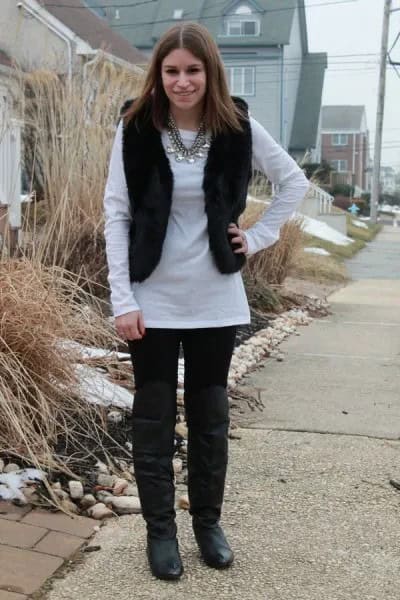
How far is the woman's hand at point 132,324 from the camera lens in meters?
2.66

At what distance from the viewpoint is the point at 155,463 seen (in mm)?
2781

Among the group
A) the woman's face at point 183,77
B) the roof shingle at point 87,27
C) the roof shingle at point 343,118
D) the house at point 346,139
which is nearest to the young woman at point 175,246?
the woman's face at point 183,77

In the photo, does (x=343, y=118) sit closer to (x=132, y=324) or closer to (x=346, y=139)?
(x=346, y=139)

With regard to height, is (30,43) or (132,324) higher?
(30,43)

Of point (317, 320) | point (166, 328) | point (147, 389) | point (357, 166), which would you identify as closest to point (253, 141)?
point (166, 328)

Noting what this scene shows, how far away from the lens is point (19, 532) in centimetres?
300

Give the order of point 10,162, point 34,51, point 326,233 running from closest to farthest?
1. point 10,162
2. point 34,51
3. point 326,233

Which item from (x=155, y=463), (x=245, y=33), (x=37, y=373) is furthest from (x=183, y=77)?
(x=245, y=33)

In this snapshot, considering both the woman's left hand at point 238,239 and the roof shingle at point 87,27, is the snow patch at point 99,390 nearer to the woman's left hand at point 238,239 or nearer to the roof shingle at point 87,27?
the woman's left hand at point 238,239

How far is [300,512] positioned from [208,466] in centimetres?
66

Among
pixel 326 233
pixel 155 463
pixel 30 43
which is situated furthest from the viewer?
pixel 326 233

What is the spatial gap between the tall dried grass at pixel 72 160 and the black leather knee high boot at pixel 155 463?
284cm

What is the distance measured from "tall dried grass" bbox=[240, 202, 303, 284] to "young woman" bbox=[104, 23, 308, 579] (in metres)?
5.51

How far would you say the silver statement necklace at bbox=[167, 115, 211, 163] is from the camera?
2721mm
